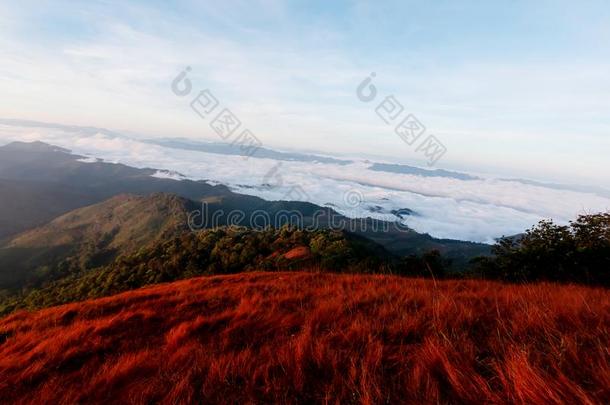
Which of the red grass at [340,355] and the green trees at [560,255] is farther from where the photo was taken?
the green trees at [560,255]

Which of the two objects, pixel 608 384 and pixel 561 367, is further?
pixel 561 367

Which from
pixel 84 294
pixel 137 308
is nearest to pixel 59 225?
pixel 84 294

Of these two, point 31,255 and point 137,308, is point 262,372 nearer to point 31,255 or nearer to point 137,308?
point 137,308

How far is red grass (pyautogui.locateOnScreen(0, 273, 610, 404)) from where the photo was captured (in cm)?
217

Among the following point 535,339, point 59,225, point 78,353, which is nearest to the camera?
point 535,339

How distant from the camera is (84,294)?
38.6 m

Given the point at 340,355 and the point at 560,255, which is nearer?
the point at 340,355

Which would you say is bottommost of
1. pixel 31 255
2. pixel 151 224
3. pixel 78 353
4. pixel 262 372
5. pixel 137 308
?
pixel 31 255

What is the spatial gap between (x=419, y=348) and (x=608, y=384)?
4.27 feet

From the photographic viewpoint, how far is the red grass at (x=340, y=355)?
2.17 metres

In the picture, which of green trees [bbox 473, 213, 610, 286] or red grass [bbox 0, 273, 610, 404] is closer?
red grass [bbox 0, 273, 610, 404]

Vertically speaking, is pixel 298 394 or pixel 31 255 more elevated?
pixel 298 394

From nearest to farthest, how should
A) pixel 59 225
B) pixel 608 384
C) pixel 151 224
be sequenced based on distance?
pixel 608 384 < pixel 151 224 < pixel 59 225

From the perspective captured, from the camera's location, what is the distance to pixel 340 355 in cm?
281
